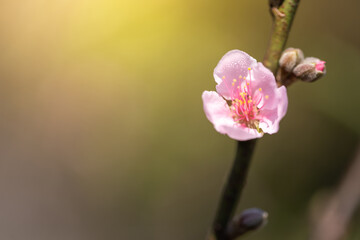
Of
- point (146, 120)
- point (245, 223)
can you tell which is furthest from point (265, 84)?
point (146, 120)

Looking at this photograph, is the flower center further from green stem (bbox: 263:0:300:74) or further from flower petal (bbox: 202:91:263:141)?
green stem (bbox: 263:0:300:74)

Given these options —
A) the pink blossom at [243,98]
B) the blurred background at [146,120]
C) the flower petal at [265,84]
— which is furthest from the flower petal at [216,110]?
the blurred background at [146,120]

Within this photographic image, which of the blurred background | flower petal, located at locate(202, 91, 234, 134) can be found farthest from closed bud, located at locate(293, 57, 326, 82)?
the blurred background

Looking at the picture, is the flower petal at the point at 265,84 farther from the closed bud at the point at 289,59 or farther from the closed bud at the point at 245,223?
the closed bud at the point at 245,223

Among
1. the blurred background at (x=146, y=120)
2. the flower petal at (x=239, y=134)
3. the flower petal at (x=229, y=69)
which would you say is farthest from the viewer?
the blurred background at (x=146, y=120)

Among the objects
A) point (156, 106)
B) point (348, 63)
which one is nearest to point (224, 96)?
point (348, 63)

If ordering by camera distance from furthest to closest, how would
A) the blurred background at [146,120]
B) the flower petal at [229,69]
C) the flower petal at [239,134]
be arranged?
the blurred background at [146,120] < the flower petal at [229,69] < the flower petal at [239,134]

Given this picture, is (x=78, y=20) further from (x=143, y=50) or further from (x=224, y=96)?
(x=224, y=96)
